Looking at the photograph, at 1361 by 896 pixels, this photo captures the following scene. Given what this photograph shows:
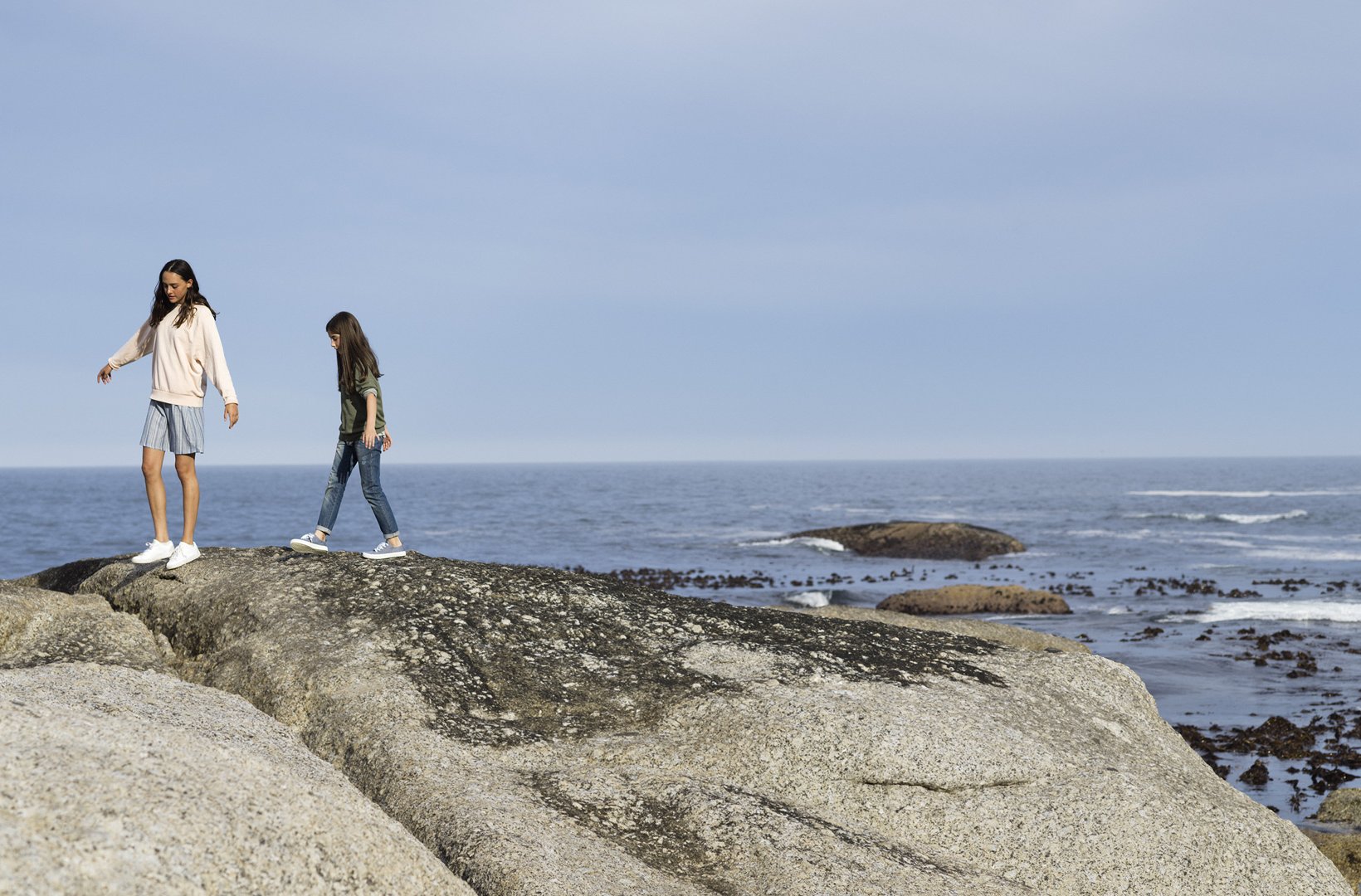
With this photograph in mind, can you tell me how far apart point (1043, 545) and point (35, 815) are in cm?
4991

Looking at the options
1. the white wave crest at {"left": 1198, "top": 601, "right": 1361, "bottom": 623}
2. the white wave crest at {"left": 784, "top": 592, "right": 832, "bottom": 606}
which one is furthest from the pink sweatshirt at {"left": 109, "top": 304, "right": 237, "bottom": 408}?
the white wave crest at {"left": 1198, "top": 601, "right": 1361, "bottom": 623}

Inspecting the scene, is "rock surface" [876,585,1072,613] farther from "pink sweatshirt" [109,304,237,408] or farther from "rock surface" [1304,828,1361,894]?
"pink sweatshirt" [109,304,237,408]

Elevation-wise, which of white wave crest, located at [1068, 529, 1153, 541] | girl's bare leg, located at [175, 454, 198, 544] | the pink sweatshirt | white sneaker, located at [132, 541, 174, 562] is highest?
the pink sweatshirt

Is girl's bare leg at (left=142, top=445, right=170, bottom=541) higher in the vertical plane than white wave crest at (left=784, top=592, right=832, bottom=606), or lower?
higher

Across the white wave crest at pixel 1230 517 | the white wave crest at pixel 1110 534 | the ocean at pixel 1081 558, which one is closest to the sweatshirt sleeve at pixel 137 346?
the ocean at pixel 1081 558

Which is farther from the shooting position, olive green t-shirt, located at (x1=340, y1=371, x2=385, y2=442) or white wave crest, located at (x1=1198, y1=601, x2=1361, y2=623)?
white wave crest, located at (x1=1198, y1=601, x2=1361, y2=623)

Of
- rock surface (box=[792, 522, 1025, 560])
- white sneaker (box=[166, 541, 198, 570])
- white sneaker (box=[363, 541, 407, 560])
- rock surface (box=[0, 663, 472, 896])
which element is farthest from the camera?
rock surface (box=[792, 522, 1025, 560])

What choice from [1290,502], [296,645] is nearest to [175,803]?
[296,645]

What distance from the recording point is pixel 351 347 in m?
9.98

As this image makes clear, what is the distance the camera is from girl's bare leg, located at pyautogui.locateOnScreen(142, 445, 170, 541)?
30.5 ft

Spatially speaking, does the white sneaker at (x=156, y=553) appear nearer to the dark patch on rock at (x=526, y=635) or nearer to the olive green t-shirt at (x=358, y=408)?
the dark patch on rock at (x=526, y=635)

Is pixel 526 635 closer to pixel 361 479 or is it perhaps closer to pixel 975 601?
pixel 361 479

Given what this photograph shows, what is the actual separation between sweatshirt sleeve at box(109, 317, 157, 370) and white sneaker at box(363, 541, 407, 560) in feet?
8.91

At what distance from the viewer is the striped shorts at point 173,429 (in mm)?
9289
